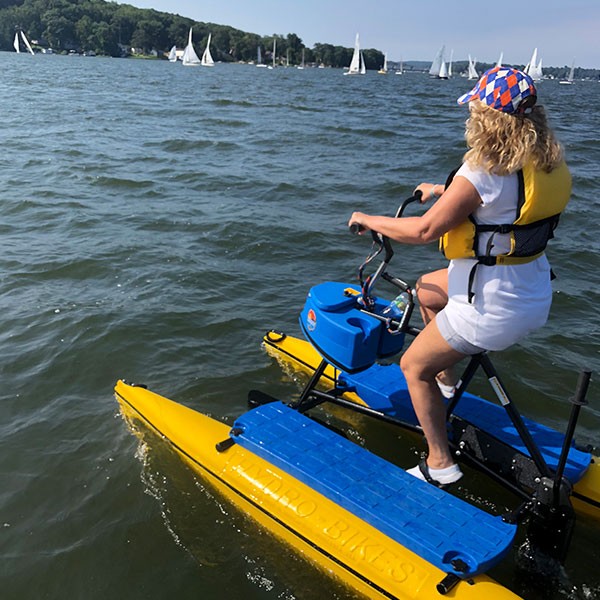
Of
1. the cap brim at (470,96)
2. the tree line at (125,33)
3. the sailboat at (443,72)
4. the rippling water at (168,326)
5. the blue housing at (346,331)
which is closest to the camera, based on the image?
the cap brim at (470,96)

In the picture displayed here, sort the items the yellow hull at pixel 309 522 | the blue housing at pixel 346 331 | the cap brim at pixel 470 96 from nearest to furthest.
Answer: the cap brim at pixel 470 96 < the yellow hull at pixel 309 522 < the blue housing at pixel 346 331

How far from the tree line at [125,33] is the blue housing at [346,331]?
140 meters

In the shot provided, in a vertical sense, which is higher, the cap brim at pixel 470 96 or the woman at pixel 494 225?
the cap brim at pixel 470 96

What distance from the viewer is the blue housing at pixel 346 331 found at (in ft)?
12.8

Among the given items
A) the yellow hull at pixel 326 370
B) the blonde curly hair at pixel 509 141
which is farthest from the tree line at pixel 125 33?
the blonde curly hair at pixel 509 141

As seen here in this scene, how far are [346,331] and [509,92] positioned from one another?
176 centimetres

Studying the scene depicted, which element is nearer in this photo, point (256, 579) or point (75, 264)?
point (256, 579)

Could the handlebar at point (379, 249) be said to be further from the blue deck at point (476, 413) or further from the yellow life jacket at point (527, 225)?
the blue deck at point (476, 413)

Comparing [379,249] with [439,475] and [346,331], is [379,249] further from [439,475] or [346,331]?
[439,475]

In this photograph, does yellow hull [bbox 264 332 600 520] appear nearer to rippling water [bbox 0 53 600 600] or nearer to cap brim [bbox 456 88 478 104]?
rippling water [bbox 0 53 600 600]

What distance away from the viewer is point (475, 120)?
2881mm

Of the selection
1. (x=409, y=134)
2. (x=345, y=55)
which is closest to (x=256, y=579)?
(x=409, y=134)

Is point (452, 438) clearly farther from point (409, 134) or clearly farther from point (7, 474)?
point (409, 134)

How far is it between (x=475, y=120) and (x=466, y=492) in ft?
9.10
